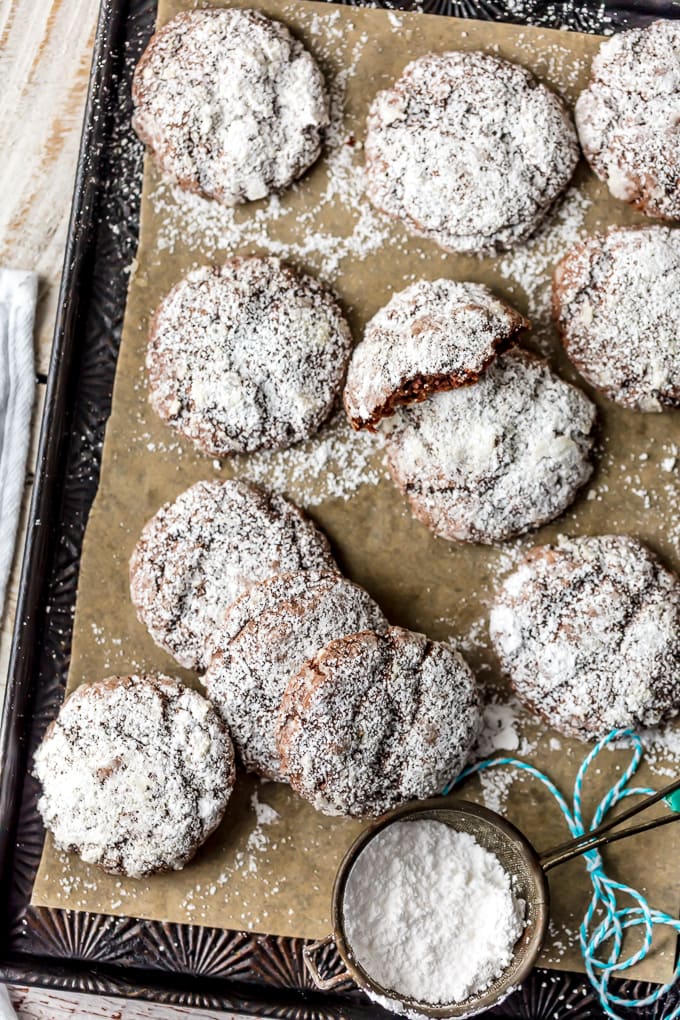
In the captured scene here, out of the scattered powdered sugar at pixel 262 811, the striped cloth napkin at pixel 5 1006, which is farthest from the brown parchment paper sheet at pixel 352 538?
the striped cloth napkin at pixel 5 1006

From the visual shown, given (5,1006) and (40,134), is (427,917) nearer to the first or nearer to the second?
(5,1006)

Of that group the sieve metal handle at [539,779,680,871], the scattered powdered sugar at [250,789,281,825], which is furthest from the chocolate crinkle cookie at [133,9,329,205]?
the sieve metal handle at [539,779,680,871]

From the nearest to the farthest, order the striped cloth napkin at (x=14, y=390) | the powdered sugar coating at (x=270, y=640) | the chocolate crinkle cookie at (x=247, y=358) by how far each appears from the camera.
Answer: the powdered sugar coating at (x=270, y=640) → the chocolate crinkle cookie at (x=247, y=358) → the striped cloth napkin at (x=14, y=390)

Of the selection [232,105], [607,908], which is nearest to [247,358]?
[232,105]

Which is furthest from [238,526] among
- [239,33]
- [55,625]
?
[239,33]

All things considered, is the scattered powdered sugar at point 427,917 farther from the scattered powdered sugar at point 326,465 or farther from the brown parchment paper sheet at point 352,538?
the scattered powdered sugar at point 326,465

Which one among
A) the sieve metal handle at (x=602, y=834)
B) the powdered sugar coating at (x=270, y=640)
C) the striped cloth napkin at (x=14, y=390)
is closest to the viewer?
the sieve metal handle at (x=602, y=834)

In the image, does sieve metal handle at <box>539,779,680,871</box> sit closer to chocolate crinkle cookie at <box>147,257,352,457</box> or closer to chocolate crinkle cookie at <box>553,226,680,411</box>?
chocolate crinkle cookie at <box>553,226,680,411</box>
